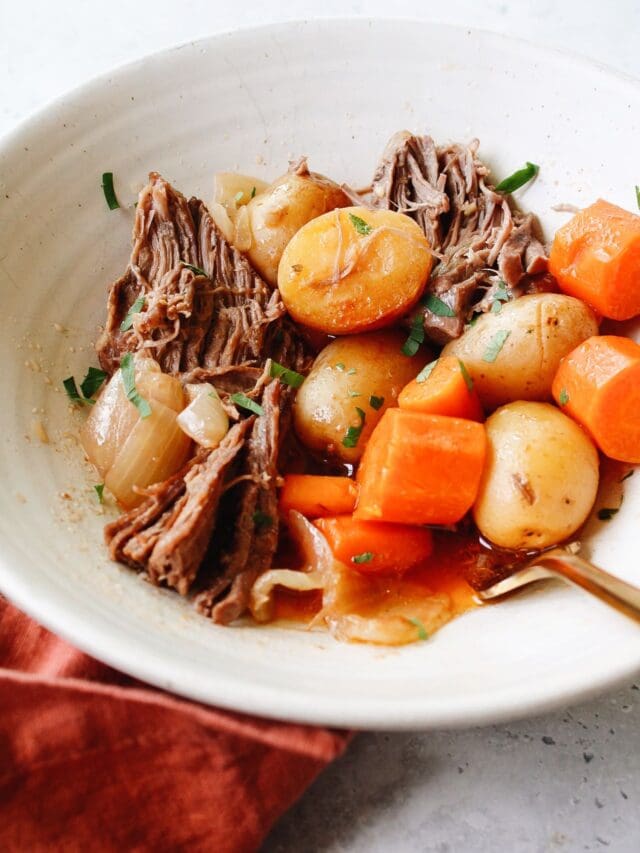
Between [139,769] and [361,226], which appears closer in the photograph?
[139,769]

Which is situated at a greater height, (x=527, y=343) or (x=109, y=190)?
(x=109, y=190)

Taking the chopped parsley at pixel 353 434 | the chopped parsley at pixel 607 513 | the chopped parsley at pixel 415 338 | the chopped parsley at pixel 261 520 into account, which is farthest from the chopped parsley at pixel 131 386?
the chopped parsley at pixel 607 513

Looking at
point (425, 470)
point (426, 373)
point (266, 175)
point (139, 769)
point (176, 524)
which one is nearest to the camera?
point (139, 769)

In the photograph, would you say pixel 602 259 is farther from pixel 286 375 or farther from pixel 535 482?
pixel 286 375

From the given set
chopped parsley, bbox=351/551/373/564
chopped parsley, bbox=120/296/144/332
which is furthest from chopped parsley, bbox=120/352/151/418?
chopped parsley, bbox=351/551/373/564

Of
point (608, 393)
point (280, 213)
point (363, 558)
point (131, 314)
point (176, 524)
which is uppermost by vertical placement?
point (280, 213)

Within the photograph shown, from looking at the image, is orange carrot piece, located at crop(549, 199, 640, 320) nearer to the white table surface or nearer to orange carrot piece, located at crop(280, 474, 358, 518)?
orange carrot piece, located at crop(280, 474, 358, 518)

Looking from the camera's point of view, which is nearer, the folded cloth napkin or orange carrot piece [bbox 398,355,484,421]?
the folded cloth napkin

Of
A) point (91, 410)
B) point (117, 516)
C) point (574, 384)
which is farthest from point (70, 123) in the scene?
point (574, 384)

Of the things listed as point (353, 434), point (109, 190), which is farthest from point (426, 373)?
point (109, 190)
